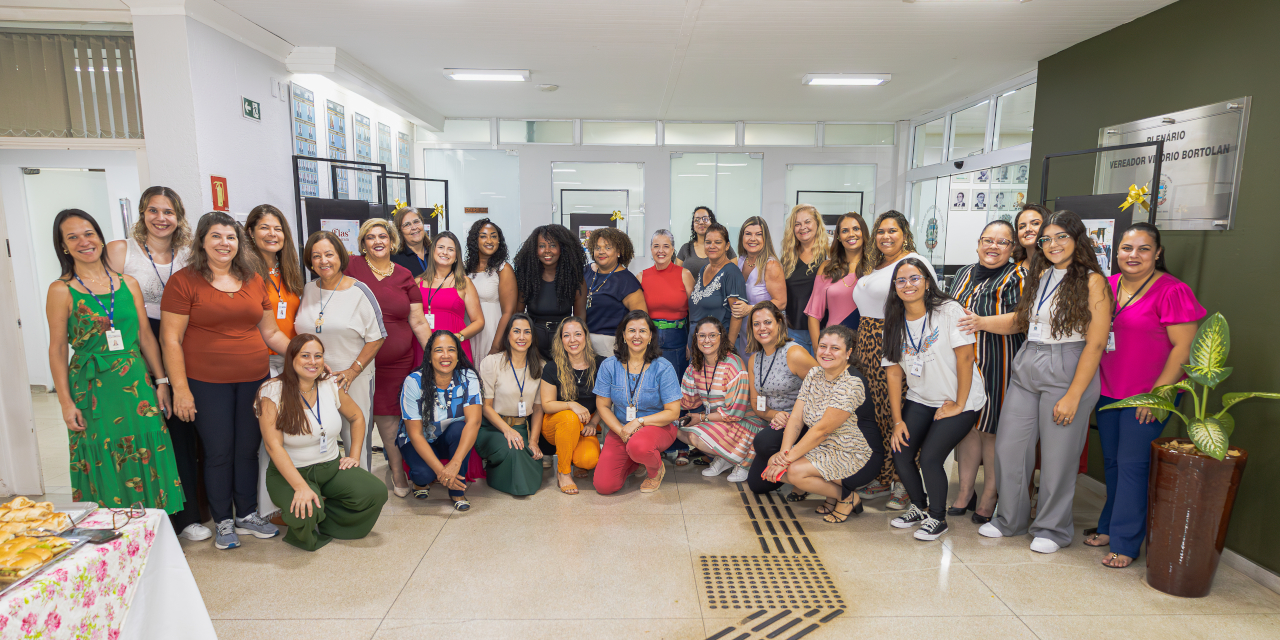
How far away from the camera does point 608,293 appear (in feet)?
13.8

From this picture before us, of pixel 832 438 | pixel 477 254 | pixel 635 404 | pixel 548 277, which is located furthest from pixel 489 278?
pixel 832 438

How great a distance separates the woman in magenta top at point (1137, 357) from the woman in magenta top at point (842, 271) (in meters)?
1.21

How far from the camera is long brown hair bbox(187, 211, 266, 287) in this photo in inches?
115

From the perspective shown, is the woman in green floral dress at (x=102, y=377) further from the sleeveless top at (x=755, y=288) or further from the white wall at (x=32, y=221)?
the white wall at (x=32, y=221)

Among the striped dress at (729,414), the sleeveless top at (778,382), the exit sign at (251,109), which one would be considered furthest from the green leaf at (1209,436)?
the exit sign at (251,109)

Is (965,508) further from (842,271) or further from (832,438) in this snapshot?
(842,271)

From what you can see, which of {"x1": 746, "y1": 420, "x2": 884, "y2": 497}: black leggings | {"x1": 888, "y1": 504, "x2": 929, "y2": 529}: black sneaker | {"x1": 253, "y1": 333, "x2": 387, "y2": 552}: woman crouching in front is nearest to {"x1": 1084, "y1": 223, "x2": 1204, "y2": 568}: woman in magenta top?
{"x1": 888, "y1": 504, "x2": 929, "y2": 529}: black sneaker

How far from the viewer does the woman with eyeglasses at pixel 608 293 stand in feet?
13.8

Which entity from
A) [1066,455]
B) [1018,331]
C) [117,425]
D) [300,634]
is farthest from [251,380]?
[1066,455]

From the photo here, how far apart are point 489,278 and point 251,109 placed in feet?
7.93

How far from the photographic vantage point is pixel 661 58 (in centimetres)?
549

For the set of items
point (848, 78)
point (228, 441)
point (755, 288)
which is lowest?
point (228, 441)

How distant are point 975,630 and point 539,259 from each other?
10.4 feet

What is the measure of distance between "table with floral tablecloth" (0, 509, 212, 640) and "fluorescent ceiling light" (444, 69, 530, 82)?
5221 mm
